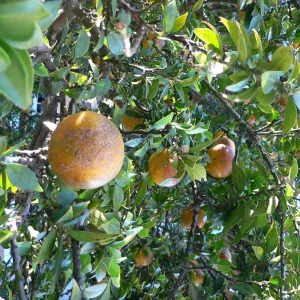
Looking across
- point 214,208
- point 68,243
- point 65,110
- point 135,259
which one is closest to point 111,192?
point 68,243

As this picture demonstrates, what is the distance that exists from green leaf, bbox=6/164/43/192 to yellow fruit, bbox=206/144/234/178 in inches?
30.6

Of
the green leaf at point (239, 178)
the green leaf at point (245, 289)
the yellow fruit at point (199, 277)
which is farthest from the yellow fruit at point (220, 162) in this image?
the yellow fruit at point (199, 277)

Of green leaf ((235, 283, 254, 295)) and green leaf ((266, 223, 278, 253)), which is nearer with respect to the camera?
green leaf ((266, 223, 278, 253))

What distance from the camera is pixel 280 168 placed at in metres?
1.78

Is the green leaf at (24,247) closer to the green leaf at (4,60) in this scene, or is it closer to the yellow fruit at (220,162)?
the green leaf at (4,60)

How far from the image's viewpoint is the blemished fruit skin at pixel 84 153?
29.8 inches

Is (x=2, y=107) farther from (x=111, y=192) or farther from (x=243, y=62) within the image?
(x=243, y=62)

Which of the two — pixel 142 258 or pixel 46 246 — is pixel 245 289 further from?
pixel 46 246

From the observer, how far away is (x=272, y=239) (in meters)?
1.17

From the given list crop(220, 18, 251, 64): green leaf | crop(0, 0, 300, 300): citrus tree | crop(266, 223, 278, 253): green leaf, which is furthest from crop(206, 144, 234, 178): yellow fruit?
crop(220, 18, 251, 64): green leaf

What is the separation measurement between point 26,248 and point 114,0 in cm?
50

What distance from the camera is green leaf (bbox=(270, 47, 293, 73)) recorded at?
2.09ft

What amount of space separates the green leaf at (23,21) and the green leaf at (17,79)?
25 mm

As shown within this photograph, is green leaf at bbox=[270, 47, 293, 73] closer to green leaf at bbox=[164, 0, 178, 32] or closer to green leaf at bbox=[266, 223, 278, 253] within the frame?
green leaf at bbox=[164, 0, 178, 32]
